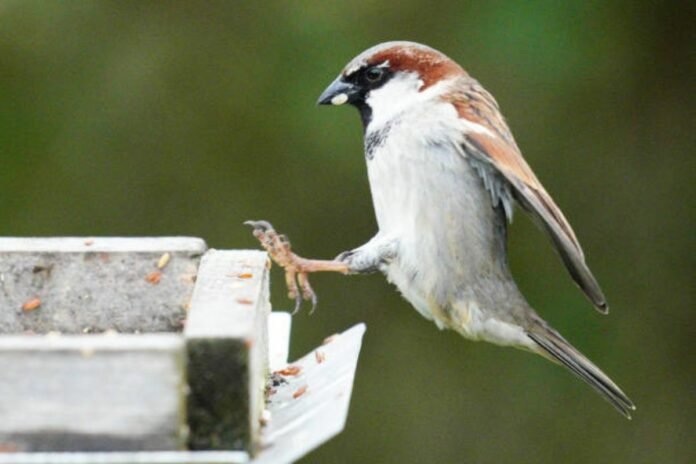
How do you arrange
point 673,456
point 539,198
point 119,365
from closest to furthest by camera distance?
point 119,365 → point 539,198 → point 673,456

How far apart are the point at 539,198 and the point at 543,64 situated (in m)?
1.90

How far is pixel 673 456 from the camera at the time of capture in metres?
5.39

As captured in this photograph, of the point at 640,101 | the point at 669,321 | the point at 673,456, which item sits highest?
the point at 640,101

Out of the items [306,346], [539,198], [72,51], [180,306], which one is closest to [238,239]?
[306,346]

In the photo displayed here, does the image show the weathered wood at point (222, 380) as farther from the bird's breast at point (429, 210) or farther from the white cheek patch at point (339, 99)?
the white cheek patch at point (339, 99)

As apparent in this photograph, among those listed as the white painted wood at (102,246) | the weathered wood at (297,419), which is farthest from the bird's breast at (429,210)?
the white painted wood at (102,246)

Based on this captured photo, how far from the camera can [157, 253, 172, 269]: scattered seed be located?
8.77ft

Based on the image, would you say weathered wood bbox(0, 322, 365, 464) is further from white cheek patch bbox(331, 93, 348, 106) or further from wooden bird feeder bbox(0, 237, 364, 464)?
white cheek patch bbox(331, 93, 348, 106)

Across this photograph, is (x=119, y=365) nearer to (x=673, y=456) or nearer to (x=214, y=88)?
(x=214, y=88)

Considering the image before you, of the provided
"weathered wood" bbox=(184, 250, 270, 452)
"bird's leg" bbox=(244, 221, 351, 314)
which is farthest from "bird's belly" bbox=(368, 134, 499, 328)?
"weathered wood" bbox=(184, 250, 270, 452)

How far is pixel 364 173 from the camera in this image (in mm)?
5172

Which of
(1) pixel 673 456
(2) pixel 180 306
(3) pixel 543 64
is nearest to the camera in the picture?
(2) pixel 180 306

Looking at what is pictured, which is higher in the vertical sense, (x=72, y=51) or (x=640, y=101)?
(x=72, y=51)

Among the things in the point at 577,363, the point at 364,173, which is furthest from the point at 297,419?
the point at 364,173
